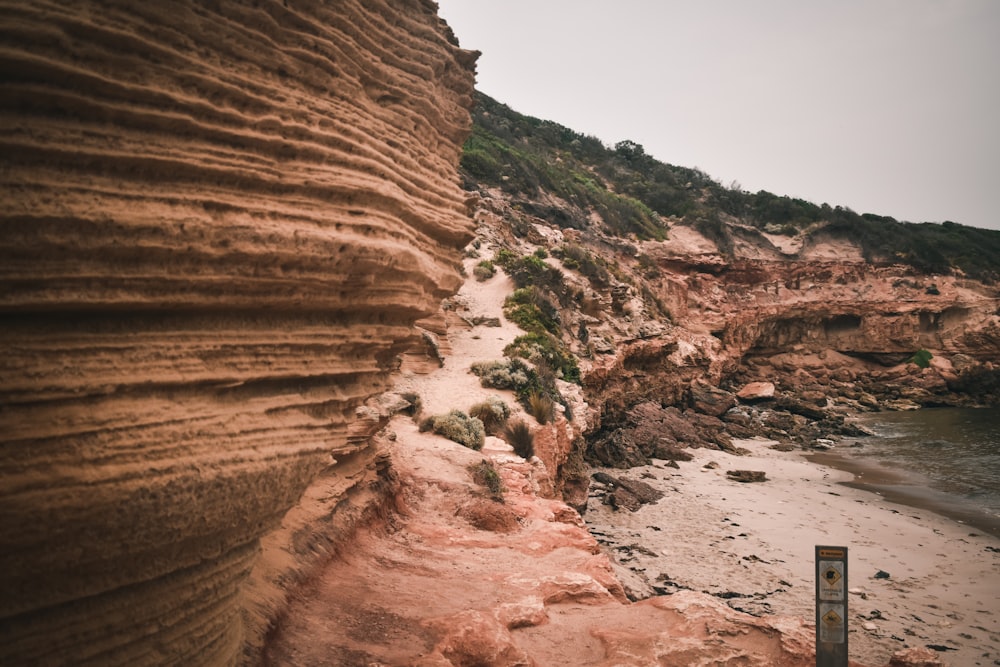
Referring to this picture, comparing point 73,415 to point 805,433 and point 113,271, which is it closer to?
point 113,271

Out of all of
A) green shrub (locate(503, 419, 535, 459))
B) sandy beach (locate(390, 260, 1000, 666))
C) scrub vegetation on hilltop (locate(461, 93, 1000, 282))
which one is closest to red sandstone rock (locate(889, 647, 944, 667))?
sandy beach (locate(390, 260, 1000, 666))

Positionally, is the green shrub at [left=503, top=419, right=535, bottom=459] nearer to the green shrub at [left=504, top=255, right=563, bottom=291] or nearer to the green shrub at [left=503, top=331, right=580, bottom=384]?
the green shrub at [left=503, top=331, right=580, bottom=384]

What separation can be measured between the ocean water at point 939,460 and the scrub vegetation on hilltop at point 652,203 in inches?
582

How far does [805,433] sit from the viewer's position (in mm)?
24969

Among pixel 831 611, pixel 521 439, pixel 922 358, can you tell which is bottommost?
pixel 521 439

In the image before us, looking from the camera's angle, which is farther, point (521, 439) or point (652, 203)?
point (652, 203)

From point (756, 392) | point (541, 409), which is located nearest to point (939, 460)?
point (756, 392)

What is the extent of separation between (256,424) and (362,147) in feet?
6.46

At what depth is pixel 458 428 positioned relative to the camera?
10.4 metres

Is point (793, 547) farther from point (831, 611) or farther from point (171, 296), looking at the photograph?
point (171, 296)

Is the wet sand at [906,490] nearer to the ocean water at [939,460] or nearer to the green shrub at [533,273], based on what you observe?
the ocean water at [939,460]

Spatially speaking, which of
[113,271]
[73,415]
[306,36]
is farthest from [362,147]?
[73,415]

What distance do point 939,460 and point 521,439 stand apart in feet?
61.6

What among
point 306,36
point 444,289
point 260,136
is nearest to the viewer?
point 260,136
